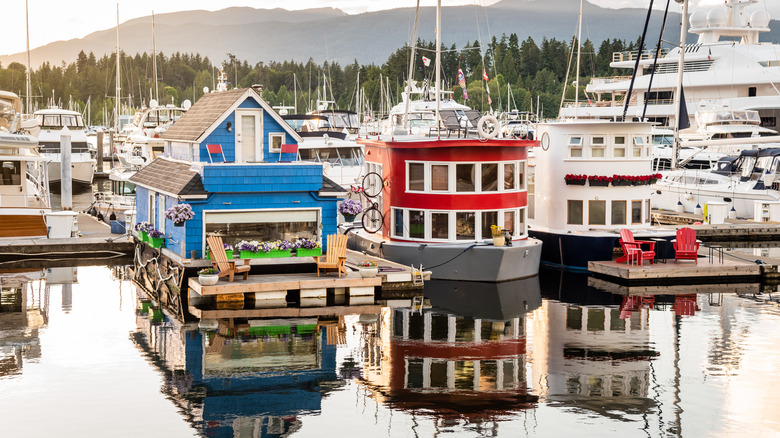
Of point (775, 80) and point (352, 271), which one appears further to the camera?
point (775, 80)

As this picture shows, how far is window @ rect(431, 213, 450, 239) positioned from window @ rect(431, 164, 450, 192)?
28.6 inches

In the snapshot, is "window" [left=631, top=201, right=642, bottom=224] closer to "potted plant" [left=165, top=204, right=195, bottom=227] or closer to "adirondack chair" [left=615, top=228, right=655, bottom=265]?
"adirondack chair" [left=615, top=228, right=655, bottom=265]

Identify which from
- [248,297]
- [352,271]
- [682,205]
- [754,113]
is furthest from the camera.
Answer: [754,113]

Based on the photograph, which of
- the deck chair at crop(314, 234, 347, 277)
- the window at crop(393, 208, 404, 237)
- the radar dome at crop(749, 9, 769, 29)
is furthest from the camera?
the radar dome at crop(749, 9, 769, 29)

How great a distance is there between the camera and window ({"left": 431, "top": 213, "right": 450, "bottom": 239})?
2697 cm

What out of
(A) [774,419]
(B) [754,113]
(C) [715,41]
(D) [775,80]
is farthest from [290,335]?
(C) [715,41]

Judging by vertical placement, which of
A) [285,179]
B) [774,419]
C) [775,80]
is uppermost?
[775,80]

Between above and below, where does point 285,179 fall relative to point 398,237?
above

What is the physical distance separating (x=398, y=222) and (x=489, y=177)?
9.68 ft

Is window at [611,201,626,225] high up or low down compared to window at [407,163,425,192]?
down

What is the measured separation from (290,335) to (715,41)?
62996 mm

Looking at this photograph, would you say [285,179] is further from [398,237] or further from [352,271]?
[398,237]

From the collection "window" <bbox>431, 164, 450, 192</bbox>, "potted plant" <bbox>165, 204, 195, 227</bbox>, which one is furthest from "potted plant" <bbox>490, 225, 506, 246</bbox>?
"potted plant" <bbox>165, 204, 195, 227</bbox>

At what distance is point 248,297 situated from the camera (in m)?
23.0
